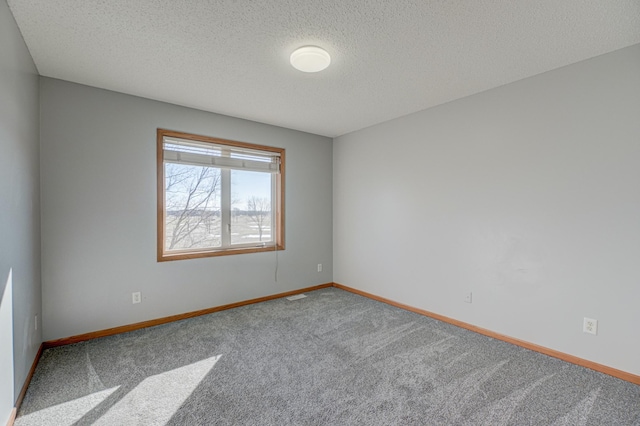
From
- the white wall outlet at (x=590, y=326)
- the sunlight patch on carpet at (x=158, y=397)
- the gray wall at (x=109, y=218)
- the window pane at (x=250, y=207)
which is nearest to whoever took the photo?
the sunlight patch on carpet at (x=158, y=397)

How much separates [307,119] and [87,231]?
2634 mm

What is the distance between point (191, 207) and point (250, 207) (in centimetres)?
75

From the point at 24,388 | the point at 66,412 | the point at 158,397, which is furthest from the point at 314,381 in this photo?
the point at 24,388

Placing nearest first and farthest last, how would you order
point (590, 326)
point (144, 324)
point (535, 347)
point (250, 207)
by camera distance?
point (590, 326) < point (535, 347) < point (144, 324) < point (250, 207)

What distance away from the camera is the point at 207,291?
3.44 meters

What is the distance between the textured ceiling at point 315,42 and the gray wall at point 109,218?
0.29 meters

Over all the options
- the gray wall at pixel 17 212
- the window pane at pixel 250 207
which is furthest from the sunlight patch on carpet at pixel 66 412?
the window pane at pixel 250 207

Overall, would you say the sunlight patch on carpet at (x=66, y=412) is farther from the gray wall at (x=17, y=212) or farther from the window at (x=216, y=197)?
the window at (x=216, y=197)

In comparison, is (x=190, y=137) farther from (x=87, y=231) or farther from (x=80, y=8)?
(x=80, y=8)

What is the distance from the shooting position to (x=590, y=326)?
88.8 inches

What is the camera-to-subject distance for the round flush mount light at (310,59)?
2100 mm

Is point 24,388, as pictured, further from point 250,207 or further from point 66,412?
point 250,207

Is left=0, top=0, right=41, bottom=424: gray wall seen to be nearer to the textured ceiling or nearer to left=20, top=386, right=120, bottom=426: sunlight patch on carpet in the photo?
left=20, top=386, right=120, bottom=426: sunlight patch on carpet

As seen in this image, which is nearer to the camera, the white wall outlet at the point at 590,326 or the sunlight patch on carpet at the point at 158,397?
the sunlight patch on carpet at the point at 158,397
